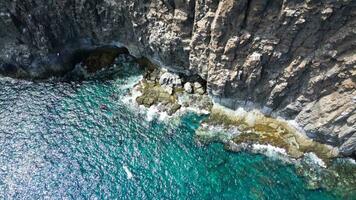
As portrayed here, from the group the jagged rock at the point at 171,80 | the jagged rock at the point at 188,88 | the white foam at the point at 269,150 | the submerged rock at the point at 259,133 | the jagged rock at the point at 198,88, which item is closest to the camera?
the submerged rock at the point at 259,133

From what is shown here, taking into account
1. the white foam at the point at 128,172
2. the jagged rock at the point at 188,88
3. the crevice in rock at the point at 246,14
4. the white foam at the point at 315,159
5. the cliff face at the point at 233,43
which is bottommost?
the white foam at the point at 128,172

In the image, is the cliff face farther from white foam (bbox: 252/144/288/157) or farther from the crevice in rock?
white foam (bbox: 252/144/288/157)

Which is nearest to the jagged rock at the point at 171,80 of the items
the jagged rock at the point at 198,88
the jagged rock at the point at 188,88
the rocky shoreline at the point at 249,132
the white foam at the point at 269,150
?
the rocky shoreline at the point at 249,132

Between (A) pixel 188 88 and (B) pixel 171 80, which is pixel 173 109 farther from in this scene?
(B) pixel 171 80

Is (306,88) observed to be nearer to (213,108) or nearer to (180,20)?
(213,108)

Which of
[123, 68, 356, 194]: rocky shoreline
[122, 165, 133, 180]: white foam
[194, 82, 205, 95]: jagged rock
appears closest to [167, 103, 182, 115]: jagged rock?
[123, 68, 356, 194]: rocky shoreline

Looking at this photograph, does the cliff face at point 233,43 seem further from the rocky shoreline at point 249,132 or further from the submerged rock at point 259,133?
the rocky shoreline at point 249,132

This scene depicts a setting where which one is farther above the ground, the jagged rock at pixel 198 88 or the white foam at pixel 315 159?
the jagged rock at pixel 198 88
